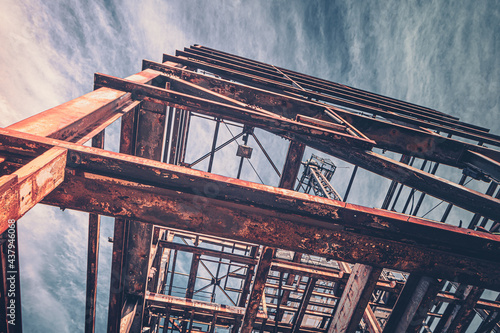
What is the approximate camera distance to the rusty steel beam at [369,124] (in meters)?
3.45

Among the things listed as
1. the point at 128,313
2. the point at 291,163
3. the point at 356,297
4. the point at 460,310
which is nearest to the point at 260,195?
the point at 356,297

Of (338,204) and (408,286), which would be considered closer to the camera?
(338,204)

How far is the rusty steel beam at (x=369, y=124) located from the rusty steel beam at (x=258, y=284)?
2.29 metres

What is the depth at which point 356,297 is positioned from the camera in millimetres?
1871

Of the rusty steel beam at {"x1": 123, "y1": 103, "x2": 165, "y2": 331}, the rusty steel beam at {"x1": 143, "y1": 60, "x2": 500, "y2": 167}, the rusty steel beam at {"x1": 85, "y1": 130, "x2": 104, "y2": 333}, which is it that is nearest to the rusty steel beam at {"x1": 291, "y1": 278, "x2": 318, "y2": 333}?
the rusty steel beam at {"x1": 143, "y1": 60, "x2": 500, "y2": 167}

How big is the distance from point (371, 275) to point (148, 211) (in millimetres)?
1798

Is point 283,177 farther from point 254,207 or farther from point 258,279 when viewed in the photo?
point 254,207

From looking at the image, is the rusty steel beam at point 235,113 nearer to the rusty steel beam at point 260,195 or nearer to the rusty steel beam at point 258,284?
the rusty steel beam at point 260,195

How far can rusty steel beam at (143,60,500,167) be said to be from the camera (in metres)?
3.45

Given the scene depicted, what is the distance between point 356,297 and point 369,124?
279cm

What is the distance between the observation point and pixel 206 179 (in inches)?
53.0

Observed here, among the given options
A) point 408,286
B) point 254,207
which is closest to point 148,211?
point 254,207

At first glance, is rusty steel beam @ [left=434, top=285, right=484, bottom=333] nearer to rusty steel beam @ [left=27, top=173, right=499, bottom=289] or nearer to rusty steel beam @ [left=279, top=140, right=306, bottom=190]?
rusty steel beam @ [left=27, top=173, right=499, bottom=289]

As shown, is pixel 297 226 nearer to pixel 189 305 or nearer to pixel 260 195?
pixel 260 195
